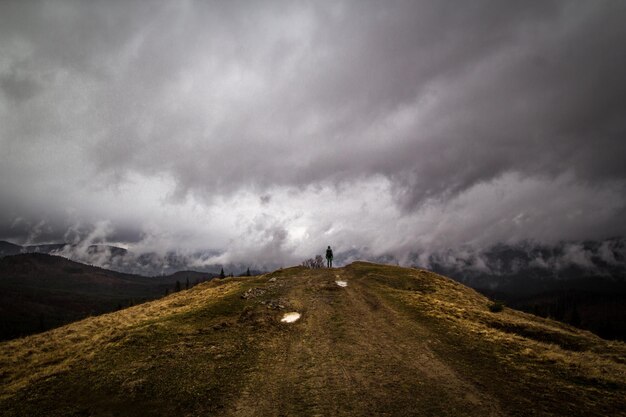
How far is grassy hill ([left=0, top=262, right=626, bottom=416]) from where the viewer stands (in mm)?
15203

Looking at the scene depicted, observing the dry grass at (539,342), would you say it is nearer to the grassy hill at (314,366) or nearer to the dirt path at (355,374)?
the grassy hill at (314,366)

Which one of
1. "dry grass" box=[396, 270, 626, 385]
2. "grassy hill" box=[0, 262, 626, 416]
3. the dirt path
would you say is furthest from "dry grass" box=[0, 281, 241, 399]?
"dry grass" box=[396, 270, 626, 385]

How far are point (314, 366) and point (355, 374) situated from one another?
255 cm

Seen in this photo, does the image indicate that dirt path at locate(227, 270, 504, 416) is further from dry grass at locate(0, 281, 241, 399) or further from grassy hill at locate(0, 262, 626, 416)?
dry grass at locate(0, 281, 241, 399)

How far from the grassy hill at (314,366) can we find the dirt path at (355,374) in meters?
0.09

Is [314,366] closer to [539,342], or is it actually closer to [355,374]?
→ [355,374]

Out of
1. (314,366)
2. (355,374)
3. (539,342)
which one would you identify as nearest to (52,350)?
(314,366)

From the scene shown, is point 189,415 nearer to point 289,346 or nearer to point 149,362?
point 149,362

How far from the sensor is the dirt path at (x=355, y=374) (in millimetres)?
14781

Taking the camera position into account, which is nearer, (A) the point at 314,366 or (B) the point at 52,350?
(A) the point at 314,366

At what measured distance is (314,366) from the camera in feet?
62.8

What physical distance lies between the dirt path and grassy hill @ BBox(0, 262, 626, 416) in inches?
3.5

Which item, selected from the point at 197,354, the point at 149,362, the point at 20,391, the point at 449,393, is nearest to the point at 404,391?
the point at 449,393

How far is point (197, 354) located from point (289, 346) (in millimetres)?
5986
